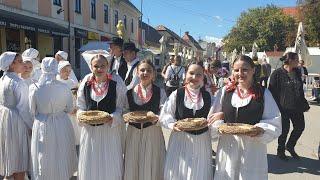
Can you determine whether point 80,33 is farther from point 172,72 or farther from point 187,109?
point 187,109

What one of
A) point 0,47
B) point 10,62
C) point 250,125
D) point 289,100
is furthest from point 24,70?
point 0,47

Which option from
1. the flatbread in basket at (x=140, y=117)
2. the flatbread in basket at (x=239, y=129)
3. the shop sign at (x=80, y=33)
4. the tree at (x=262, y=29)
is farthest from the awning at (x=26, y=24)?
the tree at (x=262, y=29)

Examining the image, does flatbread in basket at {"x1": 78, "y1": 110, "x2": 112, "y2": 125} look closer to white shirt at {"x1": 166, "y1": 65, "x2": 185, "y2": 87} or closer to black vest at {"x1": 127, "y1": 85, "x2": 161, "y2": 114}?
black vest at {"x1": 127, "y1": 85, "x2": 161, "y2": 114}

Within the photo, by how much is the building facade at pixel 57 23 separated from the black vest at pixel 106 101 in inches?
498

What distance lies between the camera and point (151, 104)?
449cm

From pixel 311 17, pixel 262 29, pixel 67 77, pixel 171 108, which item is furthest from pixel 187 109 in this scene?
pixel 262 29

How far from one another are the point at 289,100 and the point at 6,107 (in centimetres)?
448

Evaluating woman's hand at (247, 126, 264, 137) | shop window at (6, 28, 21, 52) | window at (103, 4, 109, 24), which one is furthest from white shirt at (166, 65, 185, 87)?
window at (103, 4, 109, 24)

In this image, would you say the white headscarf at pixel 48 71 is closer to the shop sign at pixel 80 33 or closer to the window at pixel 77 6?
the shop sign at pixel 80 33

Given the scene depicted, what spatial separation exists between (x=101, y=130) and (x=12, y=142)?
1.34 meters

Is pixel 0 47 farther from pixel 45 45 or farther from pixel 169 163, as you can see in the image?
pixel 169 163

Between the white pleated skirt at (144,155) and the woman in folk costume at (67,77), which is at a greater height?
the woman in folk costume at (67,77)

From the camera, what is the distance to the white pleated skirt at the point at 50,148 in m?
4.56

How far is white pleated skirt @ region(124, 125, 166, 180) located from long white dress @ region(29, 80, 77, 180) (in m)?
0.78
